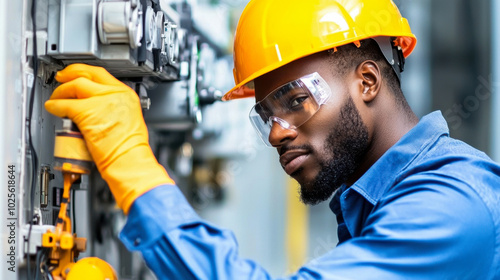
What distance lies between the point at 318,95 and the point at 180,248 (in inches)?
22.9

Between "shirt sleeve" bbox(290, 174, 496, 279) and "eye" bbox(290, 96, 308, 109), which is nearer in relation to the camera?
"shirt sleeve" bbox(290, 174, 496, 279)

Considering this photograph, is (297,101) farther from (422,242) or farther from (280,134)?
(422,242)

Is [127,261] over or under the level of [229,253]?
under

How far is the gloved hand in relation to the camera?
4.08ft

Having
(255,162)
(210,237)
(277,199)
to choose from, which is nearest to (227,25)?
(255,162)

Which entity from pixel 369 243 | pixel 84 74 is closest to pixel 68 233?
pixel 84 74

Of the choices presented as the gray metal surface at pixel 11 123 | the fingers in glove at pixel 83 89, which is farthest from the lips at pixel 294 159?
the gray metal surface at pixel 11 123

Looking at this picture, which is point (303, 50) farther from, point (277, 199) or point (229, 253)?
point (277, 199)

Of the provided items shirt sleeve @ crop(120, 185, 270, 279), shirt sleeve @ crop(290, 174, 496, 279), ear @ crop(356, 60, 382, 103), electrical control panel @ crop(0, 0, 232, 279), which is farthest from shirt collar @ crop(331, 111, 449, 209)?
electrical control panel @ crop(0, 0, 232, 279)

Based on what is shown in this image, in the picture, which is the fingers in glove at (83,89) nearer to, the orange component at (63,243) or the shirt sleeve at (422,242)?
the orange component at (63,243)

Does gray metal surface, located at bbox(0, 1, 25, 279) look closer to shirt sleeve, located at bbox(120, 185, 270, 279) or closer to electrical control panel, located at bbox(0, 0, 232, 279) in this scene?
electrical control panel, located at bbox(0, 0, 232, 279)

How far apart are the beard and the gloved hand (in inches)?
17.7

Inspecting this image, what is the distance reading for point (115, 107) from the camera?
1300mm

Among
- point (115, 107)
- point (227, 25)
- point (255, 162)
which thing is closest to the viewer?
point (115, 107)
